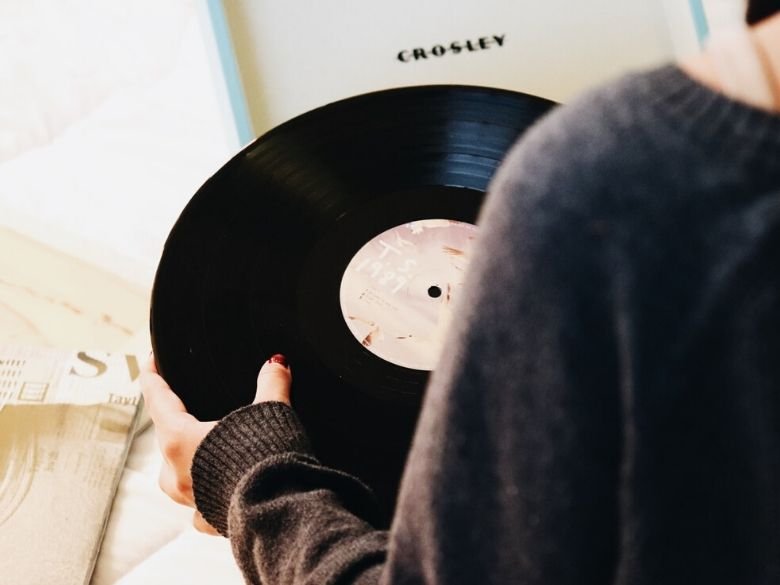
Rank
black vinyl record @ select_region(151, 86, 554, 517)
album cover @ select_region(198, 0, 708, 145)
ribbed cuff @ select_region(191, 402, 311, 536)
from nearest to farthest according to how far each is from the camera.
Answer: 1. ribbed cuff @ select_region(191, 402, 311, 536)
2. black vinyl record @ select_region(151, 86, 554, 517)
3. album cover @ select_region(198, 0, 708, 145)

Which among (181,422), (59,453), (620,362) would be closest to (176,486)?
(181,422)

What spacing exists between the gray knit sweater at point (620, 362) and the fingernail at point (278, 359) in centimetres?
33

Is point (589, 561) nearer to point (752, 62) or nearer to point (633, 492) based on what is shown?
point (633, 492)

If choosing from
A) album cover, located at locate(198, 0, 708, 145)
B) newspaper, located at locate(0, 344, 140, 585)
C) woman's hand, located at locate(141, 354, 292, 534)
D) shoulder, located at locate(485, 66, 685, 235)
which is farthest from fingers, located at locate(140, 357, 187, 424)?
shoulder, located at locate(485, 66, 685, 235)

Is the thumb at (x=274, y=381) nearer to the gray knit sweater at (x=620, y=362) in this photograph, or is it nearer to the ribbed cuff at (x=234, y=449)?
the ribbed cuff at (x=234, y=449)

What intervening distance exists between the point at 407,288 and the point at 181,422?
23 cm

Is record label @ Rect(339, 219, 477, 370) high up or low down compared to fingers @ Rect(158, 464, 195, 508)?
up

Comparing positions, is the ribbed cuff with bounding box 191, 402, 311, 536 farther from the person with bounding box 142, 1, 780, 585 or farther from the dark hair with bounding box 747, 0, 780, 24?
the dark hair with bounding box 747, 0, 780, 24

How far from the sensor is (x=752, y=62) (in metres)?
0.23

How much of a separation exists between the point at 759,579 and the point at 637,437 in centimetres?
9

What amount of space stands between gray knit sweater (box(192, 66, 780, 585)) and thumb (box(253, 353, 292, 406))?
31 cm

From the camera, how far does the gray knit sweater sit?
219mm

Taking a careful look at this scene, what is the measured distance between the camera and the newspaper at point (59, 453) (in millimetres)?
682

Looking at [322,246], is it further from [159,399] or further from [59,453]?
[59,453]
